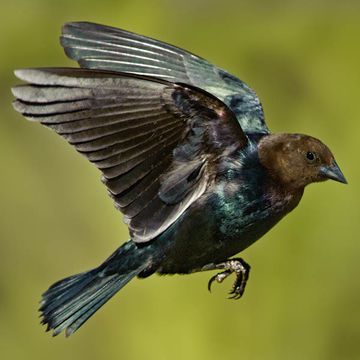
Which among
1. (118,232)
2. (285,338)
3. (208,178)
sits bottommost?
(285,338)

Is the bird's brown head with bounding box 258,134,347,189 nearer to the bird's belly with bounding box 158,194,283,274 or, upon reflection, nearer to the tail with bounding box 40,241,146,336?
the bird's belly with bounding box 158,194,283,274

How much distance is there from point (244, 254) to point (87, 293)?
163 centimetres

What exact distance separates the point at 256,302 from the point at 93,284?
67.4 inches

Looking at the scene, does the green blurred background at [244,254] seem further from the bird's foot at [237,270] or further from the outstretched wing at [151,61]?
the bird's foot at [237,270]

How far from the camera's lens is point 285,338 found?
5465 mm

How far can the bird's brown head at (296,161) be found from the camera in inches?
146

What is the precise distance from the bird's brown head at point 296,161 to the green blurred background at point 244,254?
5.38ft

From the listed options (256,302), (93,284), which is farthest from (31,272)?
(93,284)

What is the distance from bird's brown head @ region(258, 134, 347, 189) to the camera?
146 inches

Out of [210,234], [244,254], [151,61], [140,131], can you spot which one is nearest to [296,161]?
[210,234]

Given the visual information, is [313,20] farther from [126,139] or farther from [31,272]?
[126,139]

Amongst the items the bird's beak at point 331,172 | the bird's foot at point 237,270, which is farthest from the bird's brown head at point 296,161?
the bird's foot at point 237,270

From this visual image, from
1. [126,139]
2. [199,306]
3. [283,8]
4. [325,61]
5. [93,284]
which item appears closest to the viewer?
[126,139]

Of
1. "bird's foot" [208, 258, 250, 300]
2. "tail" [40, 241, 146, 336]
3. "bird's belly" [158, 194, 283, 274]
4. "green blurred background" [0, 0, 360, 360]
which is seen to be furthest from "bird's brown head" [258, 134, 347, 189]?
"green blurred background" [0, 0, 360, 360]
